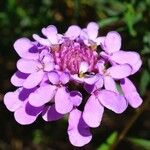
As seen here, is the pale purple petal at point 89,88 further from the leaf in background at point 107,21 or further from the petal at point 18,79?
the leaf in background at point 107,21

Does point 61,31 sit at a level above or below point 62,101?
below

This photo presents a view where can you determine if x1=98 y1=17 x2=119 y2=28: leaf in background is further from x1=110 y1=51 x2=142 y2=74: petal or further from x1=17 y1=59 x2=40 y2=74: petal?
x1=17 y1=59 x2=40 y2=74: petal

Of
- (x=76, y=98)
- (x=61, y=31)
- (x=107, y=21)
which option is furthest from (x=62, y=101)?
(x=61, y=31)

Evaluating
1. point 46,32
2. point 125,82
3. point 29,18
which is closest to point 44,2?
point 29,18

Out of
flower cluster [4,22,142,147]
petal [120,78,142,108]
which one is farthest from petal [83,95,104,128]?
petal [120,78,142,108]

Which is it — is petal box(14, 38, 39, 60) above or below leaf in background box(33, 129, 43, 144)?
above

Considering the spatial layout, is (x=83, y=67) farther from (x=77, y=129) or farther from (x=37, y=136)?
(x=37, y=136)
